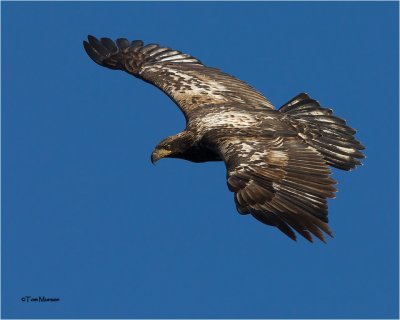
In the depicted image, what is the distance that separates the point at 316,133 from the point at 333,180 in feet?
7.79

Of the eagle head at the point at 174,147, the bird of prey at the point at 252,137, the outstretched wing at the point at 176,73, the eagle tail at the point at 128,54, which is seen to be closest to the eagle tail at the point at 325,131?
the bird of prey at the point at 252,137

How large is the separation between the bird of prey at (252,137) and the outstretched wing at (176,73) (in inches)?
0.6

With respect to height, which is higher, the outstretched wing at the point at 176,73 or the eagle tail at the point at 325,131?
the outstretched wing at the point at 176,73

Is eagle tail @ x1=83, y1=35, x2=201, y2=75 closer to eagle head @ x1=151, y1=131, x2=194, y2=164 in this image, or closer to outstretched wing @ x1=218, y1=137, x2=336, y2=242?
eagle head @ x1=151, y1=131, x2=194, y2=164

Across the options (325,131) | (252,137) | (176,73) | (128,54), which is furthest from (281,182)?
(128,54)

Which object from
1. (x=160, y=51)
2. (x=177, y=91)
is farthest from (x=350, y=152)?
(x=160, y=51)

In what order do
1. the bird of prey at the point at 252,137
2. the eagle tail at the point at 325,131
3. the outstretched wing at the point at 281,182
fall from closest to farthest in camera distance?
the outstretched wing at the point at 281,182 → the bird of prey at the point at 252,137 → the eagle tail at the point at 325,131

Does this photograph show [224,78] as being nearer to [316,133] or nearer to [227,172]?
[316,133]

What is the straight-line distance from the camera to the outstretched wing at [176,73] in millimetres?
17922

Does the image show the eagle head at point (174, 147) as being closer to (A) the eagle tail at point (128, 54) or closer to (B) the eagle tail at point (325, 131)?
(B) the eagle tail at point (325, 131)

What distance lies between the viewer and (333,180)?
14.8m

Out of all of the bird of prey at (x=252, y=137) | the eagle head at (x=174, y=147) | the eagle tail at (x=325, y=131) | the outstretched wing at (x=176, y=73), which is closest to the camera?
the bird of prey at (x=252, y=137)

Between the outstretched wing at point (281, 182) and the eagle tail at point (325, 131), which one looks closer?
the outstretched wing at point (281, 182)

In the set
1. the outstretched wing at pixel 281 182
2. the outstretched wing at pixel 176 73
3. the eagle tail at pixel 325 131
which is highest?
the outstretched wing at pixel 176 73
